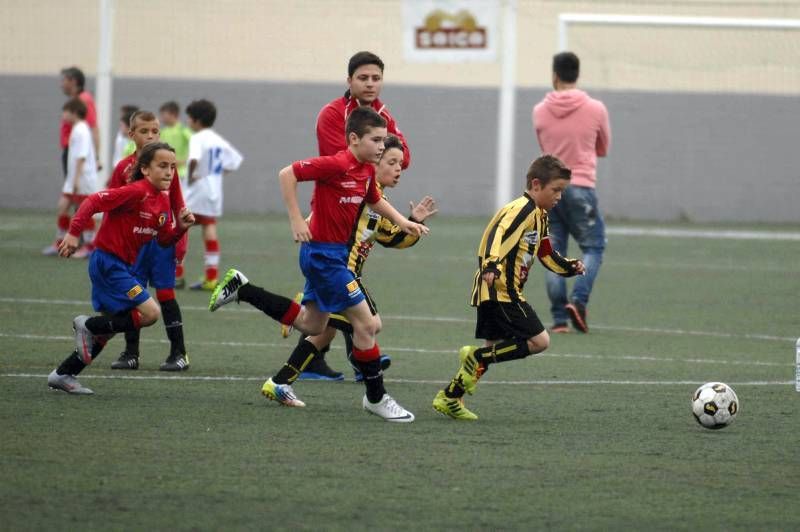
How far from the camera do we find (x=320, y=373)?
9.61 meters

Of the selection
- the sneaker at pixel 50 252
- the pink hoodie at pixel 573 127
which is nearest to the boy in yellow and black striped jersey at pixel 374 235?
the pink hoodie at pixel 573 127

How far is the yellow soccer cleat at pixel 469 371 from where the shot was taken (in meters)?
7.99

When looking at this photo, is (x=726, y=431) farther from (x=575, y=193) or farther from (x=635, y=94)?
(x=635, y=94)

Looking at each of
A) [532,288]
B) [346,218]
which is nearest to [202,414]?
[346,218]

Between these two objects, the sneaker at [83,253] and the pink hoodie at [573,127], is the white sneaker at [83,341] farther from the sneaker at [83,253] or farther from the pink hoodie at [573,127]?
the sneaker at [83,253]

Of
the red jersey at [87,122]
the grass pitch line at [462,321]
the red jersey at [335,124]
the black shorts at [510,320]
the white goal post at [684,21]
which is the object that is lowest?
the grass pitch line at [462,321]

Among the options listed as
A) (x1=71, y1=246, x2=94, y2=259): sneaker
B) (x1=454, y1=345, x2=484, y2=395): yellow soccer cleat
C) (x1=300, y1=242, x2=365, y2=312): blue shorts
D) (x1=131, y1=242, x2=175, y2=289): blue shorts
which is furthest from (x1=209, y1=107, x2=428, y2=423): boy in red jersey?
(x1=71, y1=246, x2=94, y2=259): sneaker

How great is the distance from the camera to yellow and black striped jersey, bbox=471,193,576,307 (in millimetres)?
8086

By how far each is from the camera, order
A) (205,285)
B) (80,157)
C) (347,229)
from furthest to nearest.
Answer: (80,157), (205,285), (347,229)

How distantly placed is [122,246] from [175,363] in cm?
108

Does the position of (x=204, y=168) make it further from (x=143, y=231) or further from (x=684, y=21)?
Result: (x=684, y=21)

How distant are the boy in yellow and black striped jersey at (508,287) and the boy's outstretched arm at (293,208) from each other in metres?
0.94

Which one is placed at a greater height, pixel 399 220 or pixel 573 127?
pixel 573 127

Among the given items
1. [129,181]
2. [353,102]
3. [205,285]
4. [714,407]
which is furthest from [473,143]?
[714,407]
